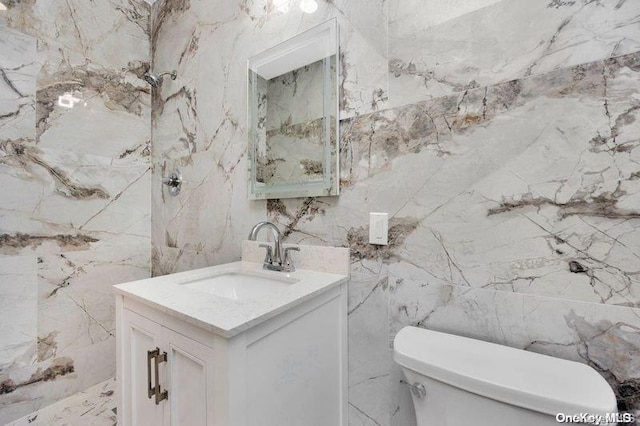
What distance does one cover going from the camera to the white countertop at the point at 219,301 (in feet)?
2.11

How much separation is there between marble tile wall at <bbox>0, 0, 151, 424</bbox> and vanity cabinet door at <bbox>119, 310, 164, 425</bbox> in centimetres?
90

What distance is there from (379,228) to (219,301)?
1.85 feet

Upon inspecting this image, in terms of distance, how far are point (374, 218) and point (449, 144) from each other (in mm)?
337

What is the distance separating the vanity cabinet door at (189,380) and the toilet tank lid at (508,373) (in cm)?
48

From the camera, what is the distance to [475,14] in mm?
825

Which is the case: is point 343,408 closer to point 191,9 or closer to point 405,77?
point 405,77

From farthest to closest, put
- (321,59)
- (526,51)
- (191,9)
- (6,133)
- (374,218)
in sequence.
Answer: (191,9)
(6,133)
(321,59)
(374,218)
(526,51)

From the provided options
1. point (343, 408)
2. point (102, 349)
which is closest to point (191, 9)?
point (102, 349)

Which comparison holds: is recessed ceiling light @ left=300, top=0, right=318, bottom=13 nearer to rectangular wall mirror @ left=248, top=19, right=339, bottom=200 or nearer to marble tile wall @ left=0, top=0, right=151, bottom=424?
rectangular wall mirror @ left=248, top=19, right=339, bottom=200

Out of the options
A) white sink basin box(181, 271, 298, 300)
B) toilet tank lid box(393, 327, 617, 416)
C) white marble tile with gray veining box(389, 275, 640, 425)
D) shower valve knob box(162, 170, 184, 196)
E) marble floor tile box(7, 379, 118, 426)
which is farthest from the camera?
shower valve knob box(162, 170, 184, 196)

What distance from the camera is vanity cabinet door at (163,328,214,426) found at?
66 cm

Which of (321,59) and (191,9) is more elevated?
(191,9)

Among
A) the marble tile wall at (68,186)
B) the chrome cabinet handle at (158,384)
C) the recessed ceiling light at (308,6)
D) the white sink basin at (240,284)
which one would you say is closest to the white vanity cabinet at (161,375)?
the chrome cabinet handle at (158,384)

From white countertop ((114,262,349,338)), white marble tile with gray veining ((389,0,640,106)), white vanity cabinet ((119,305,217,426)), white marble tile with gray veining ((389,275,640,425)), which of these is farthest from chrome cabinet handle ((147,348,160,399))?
white marble tile with gray veining ((389,0,640,106))
